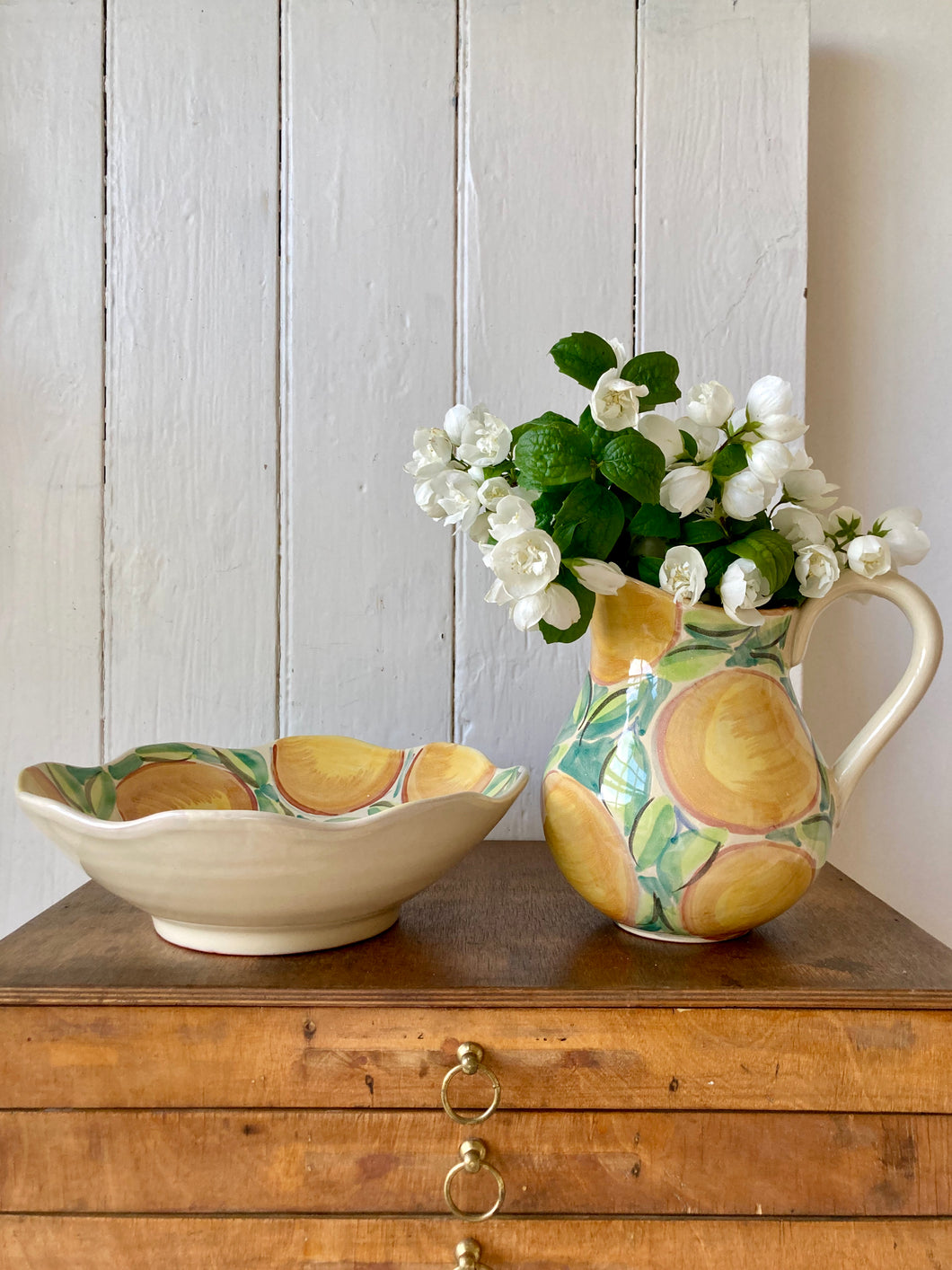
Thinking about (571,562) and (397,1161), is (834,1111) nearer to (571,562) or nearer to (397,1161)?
(397,1161)

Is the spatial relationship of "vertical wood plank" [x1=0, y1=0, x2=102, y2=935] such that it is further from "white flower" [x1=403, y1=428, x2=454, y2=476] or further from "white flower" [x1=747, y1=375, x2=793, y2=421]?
"white flower" [x1=747, y1=375, x2=793, y2=421]

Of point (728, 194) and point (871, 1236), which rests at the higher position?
point (728, 194)

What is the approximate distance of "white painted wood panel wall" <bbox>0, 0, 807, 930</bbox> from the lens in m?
0.89

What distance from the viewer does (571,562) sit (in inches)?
21.5

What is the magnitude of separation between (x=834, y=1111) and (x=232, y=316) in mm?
853

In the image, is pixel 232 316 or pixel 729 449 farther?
pixel 232 316

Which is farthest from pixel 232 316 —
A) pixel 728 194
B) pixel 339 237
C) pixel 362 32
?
pixel 728 194

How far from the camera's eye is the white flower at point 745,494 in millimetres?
537

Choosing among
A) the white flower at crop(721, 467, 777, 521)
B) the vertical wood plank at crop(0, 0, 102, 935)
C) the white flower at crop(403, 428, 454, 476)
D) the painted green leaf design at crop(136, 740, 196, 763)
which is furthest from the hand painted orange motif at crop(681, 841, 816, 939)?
the vertical wood plank at crop(0, 0, 102, 935)

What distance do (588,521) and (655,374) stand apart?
0.11m

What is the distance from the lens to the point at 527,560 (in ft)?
1.69

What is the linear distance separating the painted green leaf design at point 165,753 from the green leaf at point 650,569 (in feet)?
1.35

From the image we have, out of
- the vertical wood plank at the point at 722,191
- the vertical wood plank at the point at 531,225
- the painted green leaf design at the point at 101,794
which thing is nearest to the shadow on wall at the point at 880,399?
the vertical wood plank at the point at 722,191

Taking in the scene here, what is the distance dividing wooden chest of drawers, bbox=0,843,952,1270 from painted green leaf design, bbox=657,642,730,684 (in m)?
0.19
